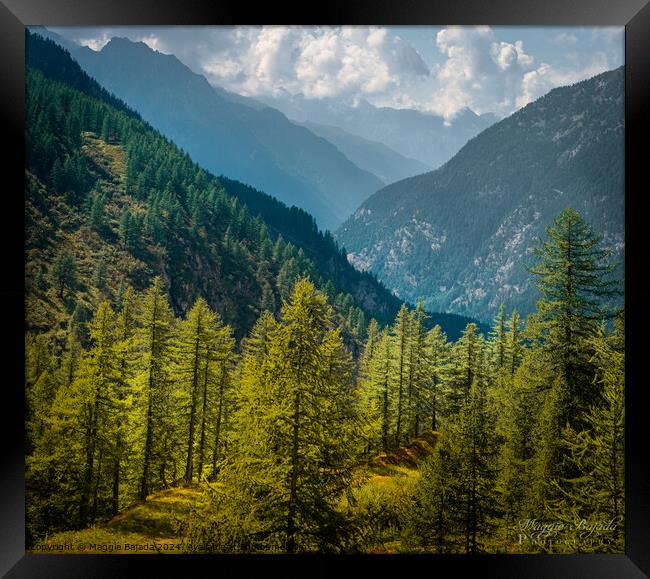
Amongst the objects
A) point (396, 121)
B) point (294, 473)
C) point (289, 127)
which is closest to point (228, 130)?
point (289, 127)

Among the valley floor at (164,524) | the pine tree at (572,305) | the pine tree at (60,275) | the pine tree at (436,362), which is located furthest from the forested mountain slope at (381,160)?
the valley floor at (164,524)

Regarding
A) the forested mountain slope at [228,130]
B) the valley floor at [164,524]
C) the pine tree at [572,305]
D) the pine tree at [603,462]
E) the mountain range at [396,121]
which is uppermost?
the forested mountain slope at [228,130]

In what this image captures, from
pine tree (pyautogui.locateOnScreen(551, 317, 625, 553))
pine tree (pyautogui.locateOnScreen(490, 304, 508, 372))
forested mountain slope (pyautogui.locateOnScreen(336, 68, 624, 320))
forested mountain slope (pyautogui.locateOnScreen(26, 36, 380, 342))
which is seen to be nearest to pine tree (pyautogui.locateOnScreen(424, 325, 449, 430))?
pine tree (pyautogui.locateOnScreen(490, 304, 508, 372))

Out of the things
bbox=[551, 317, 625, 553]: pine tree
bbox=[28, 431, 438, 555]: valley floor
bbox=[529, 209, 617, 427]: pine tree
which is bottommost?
bbox=[28, 431, 438, 555]: valley floor

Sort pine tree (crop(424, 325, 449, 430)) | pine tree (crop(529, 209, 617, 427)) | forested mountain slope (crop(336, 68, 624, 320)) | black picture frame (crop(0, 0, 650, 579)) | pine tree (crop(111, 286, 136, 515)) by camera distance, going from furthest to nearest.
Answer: forested mountain slope (crop(336, 68, 624, 320)), pine tree (crop(424, 325, 449, 430)), pine tree (crop(111, 286, 136, 515)), pine tree (crop(529, 209, 617, 427)), black picture frame (crop(0, 0, 650, 579))

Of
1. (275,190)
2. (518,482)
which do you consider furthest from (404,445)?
(275,190)

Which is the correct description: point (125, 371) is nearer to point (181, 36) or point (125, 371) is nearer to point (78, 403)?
point (78, 403)

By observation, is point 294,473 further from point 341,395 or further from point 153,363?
point 153,363

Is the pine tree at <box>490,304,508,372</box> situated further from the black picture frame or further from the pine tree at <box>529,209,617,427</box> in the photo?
the black picture frame

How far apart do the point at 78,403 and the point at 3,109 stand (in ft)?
28.3

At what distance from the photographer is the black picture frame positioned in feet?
34.4
